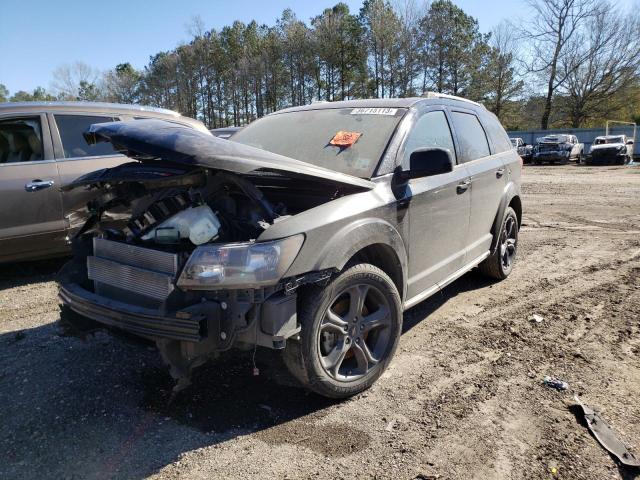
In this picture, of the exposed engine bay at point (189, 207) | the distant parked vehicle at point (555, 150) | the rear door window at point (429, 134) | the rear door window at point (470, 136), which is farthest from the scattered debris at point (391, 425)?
the distant parked vehicle at point (555, 150)

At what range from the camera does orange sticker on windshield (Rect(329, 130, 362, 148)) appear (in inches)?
139

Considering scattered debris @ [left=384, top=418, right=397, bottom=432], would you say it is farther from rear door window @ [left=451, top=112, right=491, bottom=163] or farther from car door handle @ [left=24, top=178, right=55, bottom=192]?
car door handle @ [left=24, top=178, right=55, bottom=192]

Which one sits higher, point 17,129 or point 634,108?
point 634,108

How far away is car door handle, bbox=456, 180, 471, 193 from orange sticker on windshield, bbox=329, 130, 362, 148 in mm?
1070

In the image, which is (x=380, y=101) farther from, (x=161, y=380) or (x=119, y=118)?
(x=119, y=118)

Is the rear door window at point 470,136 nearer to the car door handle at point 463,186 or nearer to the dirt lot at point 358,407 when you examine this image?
Answer: the car door handle at point 463,186

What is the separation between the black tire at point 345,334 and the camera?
2.67 m

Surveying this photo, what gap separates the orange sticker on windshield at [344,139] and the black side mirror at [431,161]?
0.49 meters

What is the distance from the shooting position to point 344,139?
357 cm

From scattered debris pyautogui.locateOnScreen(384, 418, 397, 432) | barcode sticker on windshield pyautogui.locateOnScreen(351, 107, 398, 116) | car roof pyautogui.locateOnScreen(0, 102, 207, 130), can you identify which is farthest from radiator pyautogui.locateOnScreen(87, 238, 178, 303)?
car roof pyautogui.locateOnScreen(0, 102, 207, 130)

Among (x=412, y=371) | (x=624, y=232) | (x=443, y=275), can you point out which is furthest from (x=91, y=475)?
(x=624, y=232)

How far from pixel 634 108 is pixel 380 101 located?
5674 cm

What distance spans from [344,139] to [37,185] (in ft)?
11.6

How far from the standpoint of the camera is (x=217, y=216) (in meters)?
2.76
